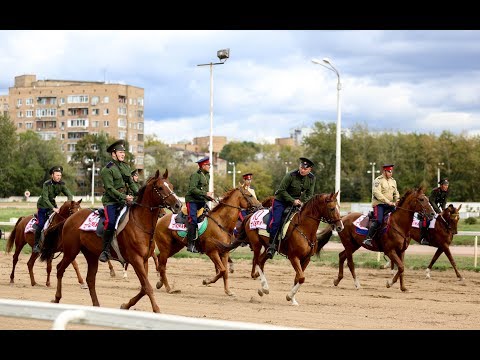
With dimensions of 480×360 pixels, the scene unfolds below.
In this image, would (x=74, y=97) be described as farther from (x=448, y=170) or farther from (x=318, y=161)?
(x=448, y=170)

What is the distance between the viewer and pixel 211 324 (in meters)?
4.99

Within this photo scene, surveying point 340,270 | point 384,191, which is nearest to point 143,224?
point 340,270

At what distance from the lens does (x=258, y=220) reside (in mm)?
17234

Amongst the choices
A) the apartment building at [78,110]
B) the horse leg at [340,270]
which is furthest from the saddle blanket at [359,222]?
the apartment building at [78,110]

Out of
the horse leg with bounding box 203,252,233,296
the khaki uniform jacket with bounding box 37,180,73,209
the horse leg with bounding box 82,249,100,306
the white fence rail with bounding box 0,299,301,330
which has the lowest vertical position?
the horse leg with bounding box 203,252,233,296

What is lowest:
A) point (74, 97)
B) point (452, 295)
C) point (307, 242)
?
point (452, 295)

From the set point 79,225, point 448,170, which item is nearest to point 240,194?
point 79,225

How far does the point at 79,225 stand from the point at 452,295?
8613 millimetres

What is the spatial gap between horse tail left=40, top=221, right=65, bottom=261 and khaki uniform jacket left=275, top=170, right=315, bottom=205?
434 centimetres

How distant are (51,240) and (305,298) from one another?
210 inches

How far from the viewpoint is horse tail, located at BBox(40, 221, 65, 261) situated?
15.6m

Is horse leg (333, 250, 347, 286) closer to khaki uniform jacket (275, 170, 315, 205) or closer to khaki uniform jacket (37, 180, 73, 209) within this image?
khaki uniform jacket (275, 170, 315, 205)

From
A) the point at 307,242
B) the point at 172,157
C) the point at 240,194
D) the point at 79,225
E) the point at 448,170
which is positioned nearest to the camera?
the point at 79,225

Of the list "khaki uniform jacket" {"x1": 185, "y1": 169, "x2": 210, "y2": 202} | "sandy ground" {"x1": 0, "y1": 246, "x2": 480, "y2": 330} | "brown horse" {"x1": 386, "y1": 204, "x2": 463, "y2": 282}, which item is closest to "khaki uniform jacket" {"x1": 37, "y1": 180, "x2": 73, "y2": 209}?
"sandy ground" {"x1": 0, "y1": 246, "x2": 480, "y2": 330}
